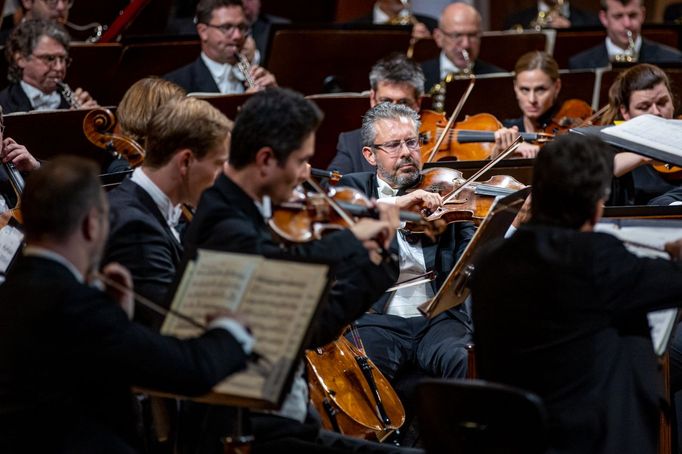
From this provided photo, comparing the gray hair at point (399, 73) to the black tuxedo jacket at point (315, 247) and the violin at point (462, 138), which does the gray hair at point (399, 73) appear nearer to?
the violin at point (462, 138)

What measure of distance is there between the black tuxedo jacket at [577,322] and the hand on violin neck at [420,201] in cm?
111

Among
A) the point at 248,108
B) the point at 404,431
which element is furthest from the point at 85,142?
the point at 248,108

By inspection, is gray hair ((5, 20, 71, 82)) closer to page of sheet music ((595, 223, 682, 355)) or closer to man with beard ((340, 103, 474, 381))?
man with beard ((340, 103, 474, 381))

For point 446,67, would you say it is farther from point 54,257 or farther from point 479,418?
point 54,257

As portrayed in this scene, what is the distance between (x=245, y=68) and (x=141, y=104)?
1.84 metres

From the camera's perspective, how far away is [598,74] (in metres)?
5.59

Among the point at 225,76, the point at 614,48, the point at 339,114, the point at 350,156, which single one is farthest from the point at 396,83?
the point at 614,48

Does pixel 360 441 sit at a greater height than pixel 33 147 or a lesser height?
lesser

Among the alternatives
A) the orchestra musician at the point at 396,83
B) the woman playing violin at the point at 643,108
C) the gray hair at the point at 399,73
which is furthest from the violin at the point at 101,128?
the woman playing violin at the point at 643,108

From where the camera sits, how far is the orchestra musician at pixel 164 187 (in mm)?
2570

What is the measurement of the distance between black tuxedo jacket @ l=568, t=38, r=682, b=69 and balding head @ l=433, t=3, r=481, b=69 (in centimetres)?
68

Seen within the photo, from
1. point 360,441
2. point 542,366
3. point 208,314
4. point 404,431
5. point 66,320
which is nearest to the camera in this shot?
point 66,320

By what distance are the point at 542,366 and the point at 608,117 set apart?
2688 mm

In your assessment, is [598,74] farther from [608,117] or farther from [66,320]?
[66,320]
